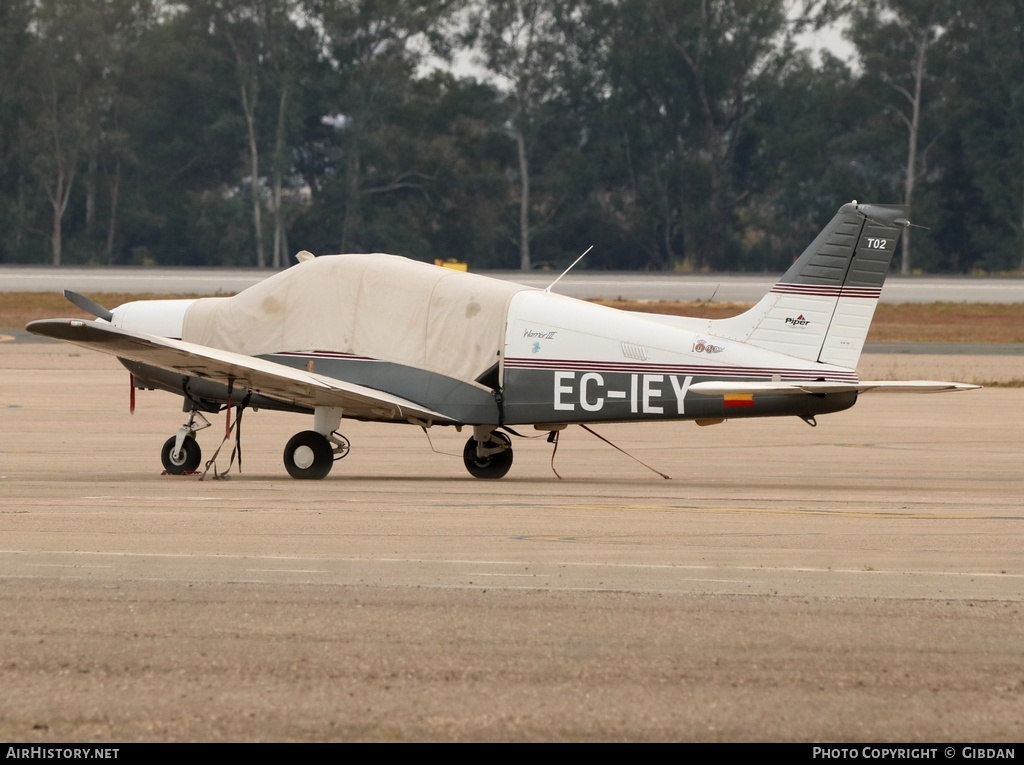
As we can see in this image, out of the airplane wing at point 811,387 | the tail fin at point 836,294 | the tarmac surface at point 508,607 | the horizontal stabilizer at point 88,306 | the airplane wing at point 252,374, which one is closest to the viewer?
the tarmac surface at point 508,607

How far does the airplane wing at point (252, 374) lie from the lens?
46.5 feet

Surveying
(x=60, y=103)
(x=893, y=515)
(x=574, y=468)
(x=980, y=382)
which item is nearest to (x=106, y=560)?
(x=893, y=515)

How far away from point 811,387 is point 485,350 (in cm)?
323

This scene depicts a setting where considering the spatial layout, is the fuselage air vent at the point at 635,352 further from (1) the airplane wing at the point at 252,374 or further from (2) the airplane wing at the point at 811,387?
(1) the airplane wing at the point at 252,374

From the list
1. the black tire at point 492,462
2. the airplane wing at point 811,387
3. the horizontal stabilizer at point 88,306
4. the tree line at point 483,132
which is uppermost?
the tree line at point 483,132

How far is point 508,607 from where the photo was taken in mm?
8055

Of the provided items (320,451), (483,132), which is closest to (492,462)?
(320,451)

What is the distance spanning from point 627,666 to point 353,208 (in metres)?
69.7

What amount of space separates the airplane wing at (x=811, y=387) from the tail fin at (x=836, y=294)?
0.36 metres

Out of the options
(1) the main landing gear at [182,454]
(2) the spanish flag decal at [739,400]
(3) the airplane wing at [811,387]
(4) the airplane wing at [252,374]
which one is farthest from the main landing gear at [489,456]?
(1) the main landing gear at [182,454]

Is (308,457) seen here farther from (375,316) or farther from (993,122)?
(993,122)

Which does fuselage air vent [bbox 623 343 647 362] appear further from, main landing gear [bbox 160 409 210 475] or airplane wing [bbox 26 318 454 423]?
main landing gear [bbox 160 409 210 475]

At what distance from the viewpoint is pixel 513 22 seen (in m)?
76.8

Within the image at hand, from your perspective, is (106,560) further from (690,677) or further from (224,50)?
(224,50)
